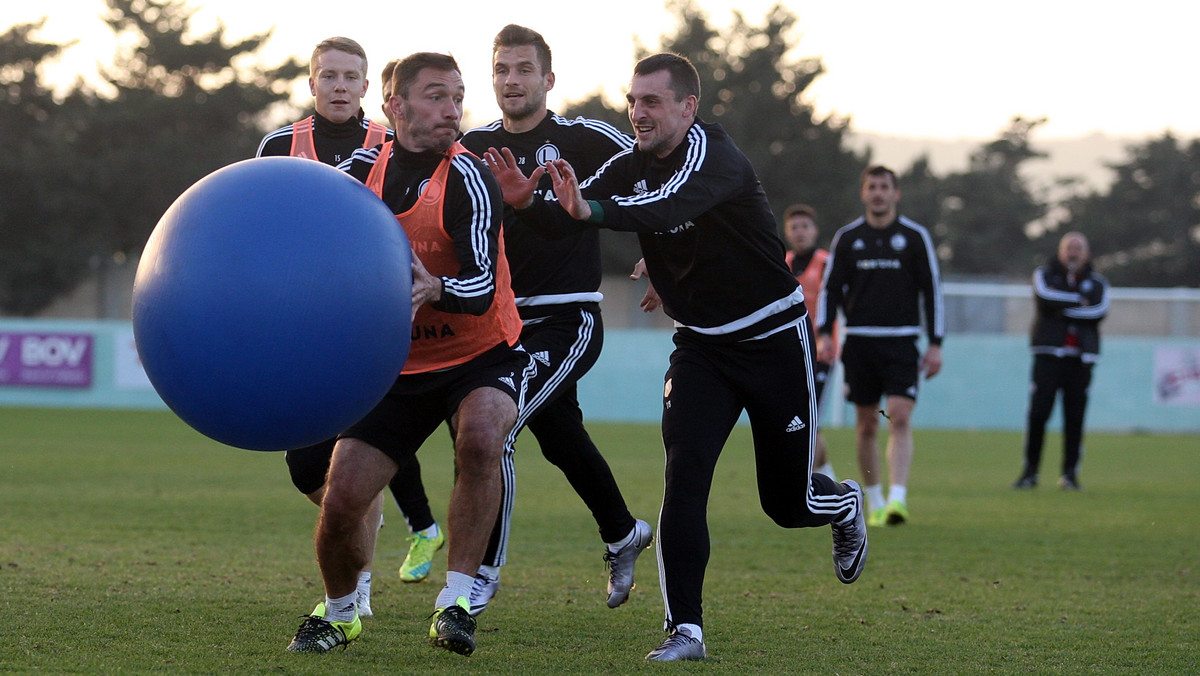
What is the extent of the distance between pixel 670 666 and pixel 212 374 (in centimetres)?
188

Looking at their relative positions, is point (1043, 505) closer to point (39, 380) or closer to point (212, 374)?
point (212, 374)

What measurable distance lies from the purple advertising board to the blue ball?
69.9 ft

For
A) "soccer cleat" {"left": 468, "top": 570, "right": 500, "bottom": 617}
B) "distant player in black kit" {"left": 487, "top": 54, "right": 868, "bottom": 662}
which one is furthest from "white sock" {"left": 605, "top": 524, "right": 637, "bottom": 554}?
"distant player in black kit" {"left": 487, "top": 54, "right": 868, "bottom": 662}

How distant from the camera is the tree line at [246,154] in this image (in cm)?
4256

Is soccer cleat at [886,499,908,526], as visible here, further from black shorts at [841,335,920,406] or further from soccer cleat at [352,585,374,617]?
soccer cleat at [352,585,374,617]

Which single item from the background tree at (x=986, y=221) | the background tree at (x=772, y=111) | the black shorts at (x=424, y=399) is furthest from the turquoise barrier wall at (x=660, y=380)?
the background tree at (x=986, y=221)

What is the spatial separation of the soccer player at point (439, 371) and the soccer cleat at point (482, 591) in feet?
2.37

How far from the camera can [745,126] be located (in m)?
48.9

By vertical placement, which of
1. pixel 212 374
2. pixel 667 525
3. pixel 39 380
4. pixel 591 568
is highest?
pixel 212 374

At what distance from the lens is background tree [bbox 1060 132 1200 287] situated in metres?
53.8

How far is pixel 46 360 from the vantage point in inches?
977

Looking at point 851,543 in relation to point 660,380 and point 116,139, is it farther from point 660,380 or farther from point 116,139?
point 116,139

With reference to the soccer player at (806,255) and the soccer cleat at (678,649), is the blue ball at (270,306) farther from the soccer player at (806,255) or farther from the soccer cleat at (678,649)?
the soccer player at (806,255)

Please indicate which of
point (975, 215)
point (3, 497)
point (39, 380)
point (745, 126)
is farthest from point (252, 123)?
point (3, 497)
